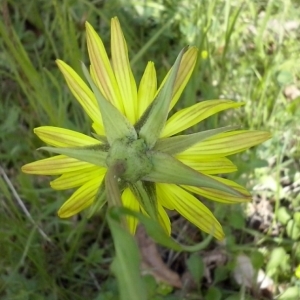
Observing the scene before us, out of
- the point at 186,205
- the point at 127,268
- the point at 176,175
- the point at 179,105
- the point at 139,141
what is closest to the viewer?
the point at 127,268

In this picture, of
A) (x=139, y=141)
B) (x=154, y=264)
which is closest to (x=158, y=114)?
(x=139, y=141)

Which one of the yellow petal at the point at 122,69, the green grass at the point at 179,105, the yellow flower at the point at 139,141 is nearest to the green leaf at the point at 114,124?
the yellow flower at the point at 139,141

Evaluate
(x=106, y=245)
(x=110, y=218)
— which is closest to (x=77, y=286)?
(x=106, y=245)

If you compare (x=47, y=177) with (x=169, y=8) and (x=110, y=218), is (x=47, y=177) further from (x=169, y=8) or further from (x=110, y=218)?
(x=110, y=218)

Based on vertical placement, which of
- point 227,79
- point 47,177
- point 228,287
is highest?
point 227,79

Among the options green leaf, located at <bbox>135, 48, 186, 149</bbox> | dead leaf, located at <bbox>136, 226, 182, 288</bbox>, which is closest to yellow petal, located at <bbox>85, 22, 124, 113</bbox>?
green leaf, located at <bbox>135, 48, 186, 149</bbox>

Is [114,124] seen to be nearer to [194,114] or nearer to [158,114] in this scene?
[158,114]
